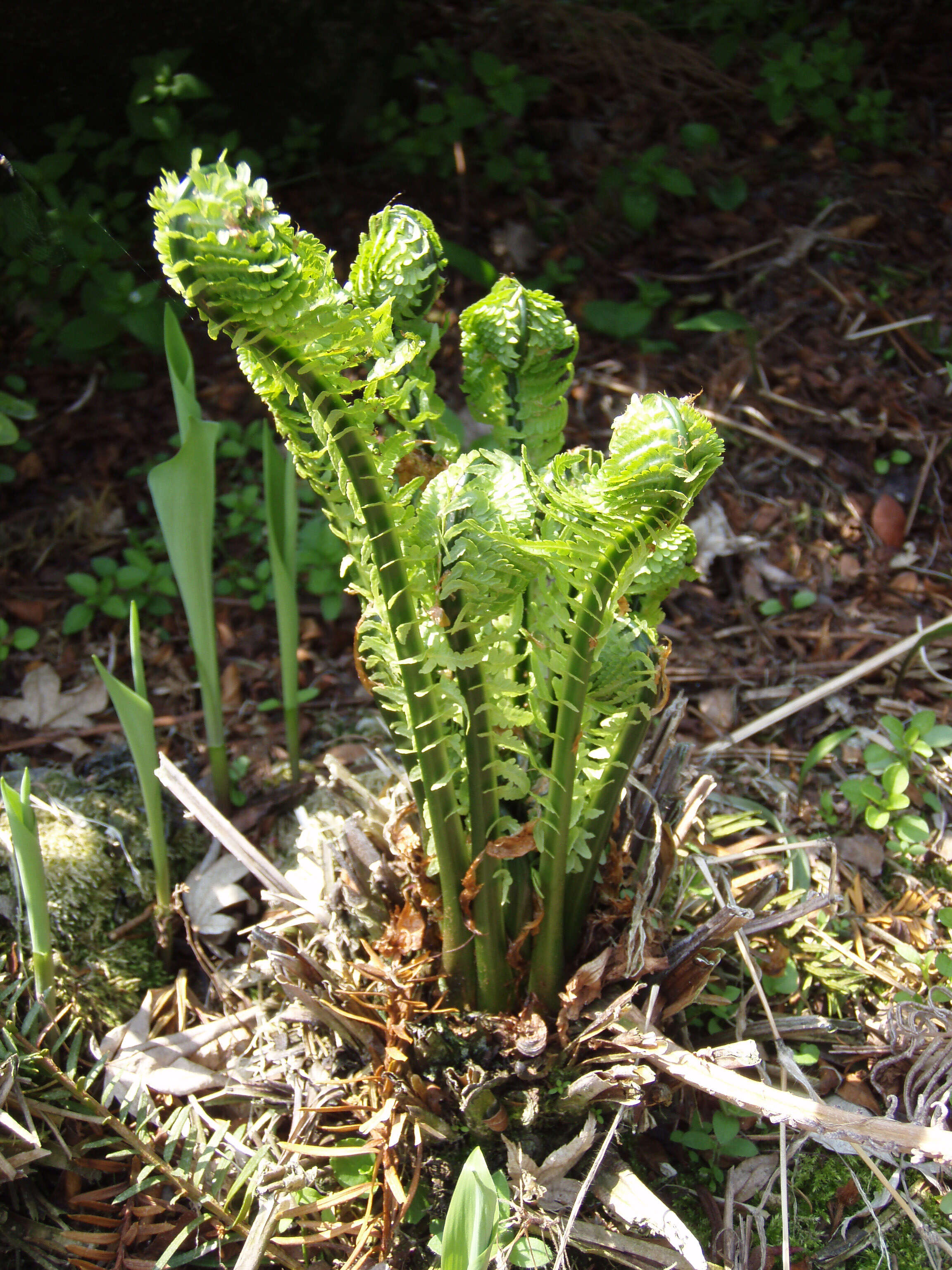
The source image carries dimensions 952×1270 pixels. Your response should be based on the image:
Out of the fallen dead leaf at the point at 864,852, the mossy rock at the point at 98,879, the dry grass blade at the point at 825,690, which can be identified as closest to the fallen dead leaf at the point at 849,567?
the dry grass blade at the point at 825,690

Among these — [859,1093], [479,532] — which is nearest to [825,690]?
[859,1093]

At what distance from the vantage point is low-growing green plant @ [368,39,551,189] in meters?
2.06

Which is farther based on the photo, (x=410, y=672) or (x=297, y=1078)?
(x=297, y=1078)

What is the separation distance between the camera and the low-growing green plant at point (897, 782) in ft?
4.06

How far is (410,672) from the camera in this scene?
75cm

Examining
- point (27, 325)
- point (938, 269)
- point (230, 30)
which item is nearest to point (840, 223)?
point (938, 269)

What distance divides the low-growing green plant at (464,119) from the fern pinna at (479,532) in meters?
1.36

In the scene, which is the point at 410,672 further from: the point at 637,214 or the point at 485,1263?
the point at 637,214

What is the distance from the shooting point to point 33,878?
0.99 metres

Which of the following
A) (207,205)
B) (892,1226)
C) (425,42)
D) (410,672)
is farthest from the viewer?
(425,42)

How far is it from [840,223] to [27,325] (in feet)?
6.00

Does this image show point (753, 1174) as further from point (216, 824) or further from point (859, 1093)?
point (216, 824)

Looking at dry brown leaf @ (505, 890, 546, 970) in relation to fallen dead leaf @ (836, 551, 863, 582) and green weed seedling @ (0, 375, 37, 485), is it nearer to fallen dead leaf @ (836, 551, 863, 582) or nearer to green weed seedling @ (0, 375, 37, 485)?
fallen dead leaf @ (836, 551, 863, 582)

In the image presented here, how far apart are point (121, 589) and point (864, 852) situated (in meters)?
1.31
